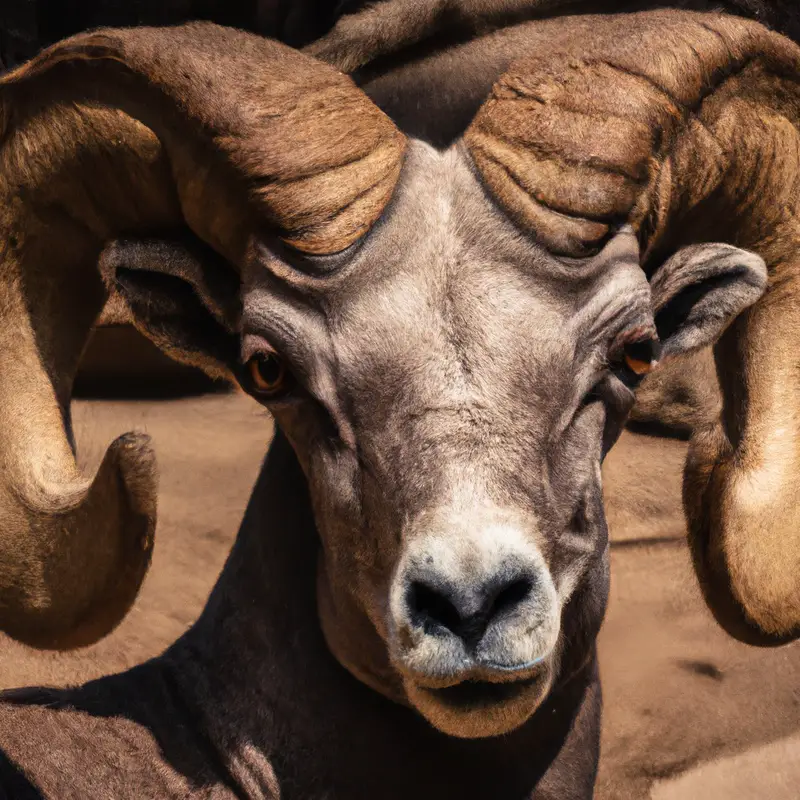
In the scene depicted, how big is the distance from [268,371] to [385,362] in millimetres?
434

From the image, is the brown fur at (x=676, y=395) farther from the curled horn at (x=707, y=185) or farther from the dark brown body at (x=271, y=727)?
the dark brown body at (x=271, y=727)

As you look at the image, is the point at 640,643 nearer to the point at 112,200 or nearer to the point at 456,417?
the point at 456,417

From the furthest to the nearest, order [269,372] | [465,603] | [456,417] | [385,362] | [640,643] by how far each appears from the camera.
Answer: [640,643] → [269,372] → [385,362] → [456,417] → [465,603]

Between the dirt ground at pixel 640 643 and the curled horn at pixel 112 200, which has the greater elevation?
the curled horn at pixel 112 200

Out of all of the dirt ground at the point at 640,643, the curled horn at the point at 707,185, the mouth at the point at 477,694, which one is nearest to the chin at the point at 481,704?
the mouth at the point at 477,694

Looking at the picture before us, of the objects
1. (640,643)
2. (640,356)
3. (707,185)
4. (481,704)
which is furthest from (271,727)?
(640,643)

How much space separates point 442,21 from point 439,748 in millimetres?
2175

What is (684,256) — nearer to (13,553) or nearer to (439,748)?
(439,748)

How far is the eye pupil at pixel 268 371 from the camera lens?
10.0 ft

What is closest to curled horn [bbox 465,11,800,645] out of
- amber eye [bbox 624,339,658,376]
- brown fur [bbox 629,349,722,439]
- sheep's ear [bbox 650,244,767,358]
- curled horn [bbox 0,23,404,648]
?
sheep's ear [bbox 650,244,767,358]

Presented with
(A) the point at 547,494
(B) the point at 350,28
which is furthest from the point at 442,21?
(A) the point at 547,494

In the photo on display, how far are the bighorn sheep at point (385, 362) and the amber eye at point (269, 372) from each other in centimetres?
1

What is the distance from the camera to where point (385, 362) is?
9.14 ft

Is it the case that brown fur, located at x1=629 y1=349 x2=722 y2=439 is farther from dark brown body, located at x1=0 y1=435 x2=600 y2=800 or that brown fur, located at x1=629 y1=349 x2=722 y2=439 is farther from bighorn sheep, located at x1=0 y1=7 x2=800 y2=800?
dark brown body, located at x1=0 y1=435 x2=600 y2=800
